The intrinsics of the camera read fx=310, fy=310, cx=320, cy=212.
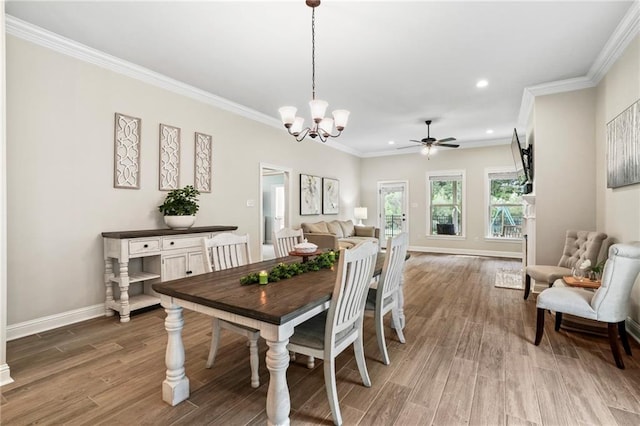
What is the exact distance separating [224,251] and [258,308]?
118 centimetres

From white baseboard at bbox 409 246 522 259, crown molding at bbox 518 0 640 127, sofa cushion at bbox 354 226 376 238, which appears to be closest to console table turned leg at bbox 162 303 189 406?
crown molding at bbox 518 0 640 127

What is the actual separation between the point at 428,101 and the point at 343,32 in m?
2.37

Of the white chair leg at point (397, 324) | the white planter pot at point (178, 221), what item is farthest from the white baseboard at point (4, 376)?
the white chair leg at point (397, 324)

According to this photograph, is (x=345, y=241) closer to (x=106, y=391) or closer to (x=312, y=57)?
(x=312, y=57)

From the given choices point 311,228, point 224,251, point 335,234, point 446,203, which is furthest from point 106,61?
point 446,203

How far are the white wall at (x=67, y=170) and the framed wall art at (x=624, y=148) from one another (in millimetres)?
4728

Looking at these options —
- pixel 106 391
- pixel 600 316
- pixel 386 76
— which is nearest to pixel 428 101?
pixel 386 76

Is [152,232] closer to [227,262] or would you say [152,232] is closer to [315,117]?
[227,262]

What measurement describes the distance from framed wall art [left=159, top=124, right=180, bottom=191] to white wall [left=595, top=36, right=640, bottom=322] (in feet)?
15.8

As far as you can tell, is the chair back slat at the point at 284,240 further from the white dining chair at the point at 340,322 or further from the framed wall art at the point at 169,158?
the framed wall art at the point at 169,158

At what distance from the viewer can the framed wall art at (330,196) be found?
23.8 ft

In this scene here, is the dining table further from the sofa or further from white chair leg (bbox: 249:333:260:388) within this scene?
the sofa

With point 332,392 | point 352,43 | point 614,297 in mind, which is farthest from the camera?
point 352,43

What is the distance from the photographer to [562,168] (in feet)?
13.2
